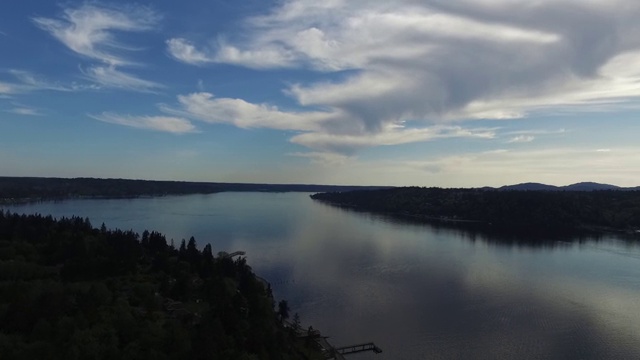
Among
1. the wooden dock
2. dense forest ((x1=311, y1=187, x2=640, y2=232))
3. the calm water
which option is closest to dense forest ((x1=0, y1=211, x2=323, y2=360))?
the wooden dock

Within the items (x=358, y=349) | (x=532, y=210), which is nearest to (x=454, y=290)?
(x=358, y=349)

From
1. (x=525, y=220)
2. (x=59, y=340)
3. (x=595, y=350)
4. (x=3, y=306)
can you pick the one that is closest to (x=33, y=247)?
(x=3, y=306)

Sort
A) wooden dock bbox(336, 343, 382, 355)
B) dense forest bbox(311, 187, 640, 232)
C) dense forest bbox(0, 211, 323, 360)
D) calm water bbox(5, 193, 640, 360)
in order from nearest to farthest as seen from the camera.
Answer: dense forest bbox(0, 211, 323, 360) → wooden dock bbox(336, 343, 382, 355) → calm water bbox(5, 193, 640, 360) → dense forest bbox(311, 187, 640, 232)

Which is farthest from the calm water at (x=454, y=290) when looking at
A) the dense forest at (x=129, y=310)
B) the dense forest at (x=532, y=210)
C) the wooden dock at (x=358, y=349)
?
the dense forest at (x=532, y=210)

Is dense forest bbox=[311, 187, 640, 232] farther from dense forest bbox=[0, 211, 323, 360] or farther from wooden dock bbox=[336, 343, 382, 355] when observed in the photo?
dense forest bbox=[0, 211, 323, 360]

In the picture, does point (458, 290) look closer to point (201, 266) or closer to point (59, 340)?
point (201, 266)

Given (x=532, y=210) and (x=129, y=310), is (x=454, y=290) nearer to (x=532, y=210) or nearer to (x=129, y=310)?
(x=129, y=310)
